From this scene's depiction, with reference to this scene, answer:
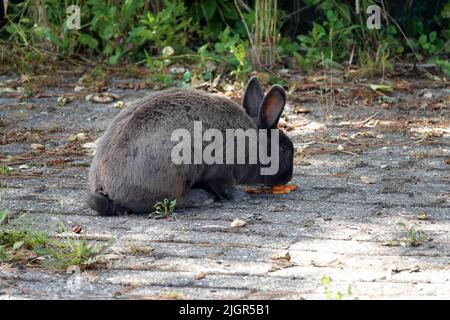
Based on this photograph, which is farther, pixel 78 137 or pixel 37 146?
pixel 78 137

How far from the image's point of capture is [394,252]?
5.14 meters

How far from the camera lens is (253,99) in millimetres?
6898

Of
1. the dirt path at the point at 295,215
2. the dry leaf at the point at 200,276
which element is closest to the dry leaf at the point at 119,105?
the dirt path at the point at 295,215

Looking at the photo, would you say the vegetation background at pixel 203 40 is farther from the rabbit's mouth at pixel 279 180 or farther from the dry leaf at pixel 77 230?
the dry leaf at pixel 77 230

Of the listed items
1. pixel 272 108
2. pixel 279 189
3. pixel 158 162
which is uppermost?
pixel 272 108

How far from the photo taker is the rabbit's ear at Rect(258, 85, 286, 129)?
659 centimetres

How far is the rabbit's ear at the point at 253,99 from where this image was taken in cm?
688

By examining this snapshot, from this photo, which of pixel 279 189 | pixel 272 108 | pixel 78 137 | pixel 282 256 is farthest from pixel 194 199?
pixel 78 137

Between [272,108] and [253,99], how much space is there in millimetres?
260

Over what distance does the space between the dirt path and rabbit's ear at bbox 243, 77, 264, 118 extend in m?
0.57

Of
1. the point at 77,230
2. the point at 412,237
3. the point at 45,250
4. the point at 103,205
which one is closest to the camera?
the point at 45,250

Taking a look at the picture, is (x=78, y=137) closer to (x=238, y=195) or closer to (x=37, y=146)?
(x=37, y=146)

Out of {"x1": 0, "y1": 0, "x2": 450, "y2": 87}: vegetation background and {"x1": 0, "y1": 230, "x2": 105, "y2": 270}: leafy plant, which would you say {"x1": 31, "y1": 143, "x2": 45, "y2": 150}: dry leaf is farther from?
{"x1": 0, "y1": 230, "x2": 105, "y2": 270}: leafy plant
